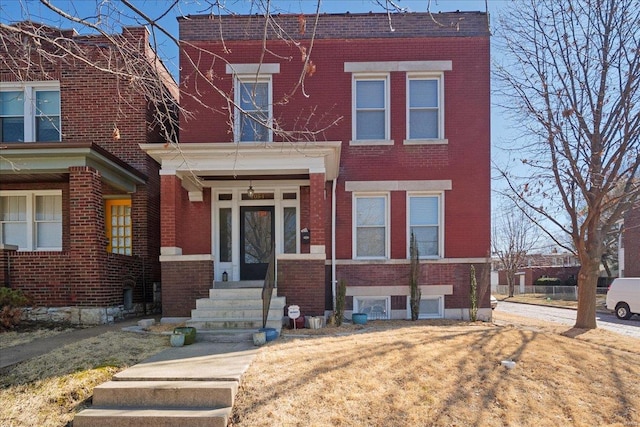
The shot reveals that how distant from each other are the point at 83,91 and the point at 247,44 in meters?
4.76

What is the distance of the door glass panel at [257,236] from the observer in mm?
10414

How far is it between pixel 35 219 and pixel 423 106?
10728 mm

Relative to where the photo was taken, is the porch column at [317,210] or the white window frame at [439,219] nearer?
the porch column at [317,210]

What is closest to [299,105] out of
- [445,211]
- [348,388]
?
[445,211]

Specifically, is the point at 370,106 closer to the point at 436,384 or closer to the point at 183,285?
the point at 183,285

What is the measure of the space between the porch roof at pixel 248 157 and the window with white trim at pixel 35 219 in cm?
417

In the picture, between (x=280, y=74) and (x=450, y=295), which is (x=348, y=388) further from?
(x=280, y=74)

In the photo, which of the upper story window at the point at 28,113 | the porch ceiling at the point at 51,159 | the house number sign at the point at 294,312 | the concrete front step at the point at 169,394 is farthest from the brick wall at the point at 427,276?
the upper story window at the point at 28,113

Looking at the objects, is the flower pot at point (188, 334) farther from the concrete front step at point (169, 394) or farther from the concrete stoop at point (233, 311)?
the concrete front step at point (169, 394)

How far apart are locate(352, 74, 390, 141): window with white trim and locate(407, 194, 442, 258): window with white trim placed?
6.58 ft

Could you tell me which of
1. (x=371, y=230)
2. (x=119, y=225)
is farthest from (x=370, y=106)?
(x=119, y=225)

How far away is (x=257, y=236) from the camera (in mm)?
10461

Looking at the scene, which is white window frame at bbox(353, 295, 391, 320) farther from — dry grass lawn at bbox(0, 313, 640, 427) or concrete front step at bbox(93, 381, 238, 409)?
concrete front step at bbox(93, 381, 238, 409)

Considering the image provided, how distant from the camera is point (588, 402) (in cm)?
488
